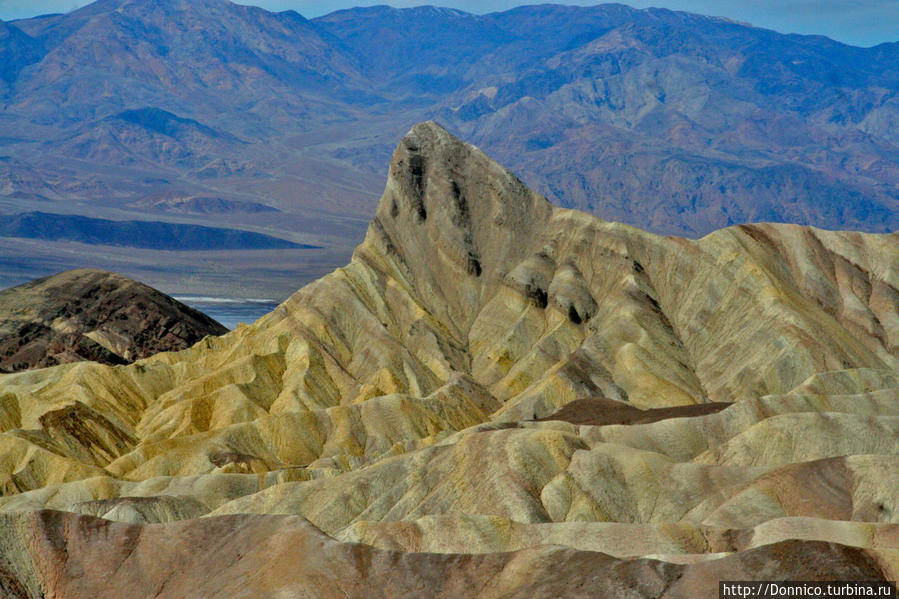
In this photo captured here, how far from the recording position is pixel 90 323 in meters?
174

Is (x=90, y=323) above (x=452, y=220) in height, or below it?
below

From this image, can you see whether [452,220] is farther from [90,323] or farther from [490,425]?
[490,425]

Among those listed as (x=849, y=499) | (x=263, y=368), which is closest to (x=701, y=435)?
(x=849, y=499)

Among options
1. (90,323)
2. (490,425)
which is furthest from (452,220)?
(490,425)

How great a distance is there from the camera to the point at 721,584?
169 feet

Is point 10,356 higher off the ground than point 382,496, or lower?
lower

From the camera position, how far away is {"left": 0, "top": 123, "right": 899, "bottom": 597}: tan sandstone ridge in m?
59.8

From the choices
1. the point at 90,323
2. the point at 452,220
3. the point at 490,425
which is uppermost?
the point at 452,220

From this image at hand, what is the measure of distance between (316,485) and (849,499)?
3962cm

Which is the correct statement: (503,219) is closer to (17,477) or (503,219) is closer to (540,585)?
(17,477)

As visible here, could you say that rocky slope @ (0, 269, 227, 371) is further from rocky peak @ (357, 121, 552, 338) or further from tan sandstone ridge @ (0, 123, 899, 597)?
rocky peak @ (357, 121, 552, 338)

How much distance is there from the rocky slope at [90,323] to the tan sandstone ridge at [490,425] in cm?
2861

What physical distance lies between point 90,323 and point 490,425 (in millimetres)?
98884

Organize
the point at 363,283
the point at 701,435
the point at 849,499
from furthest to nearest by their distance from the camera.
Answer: the point at 363,283 → the point at 701,435 → the point at 849,499
